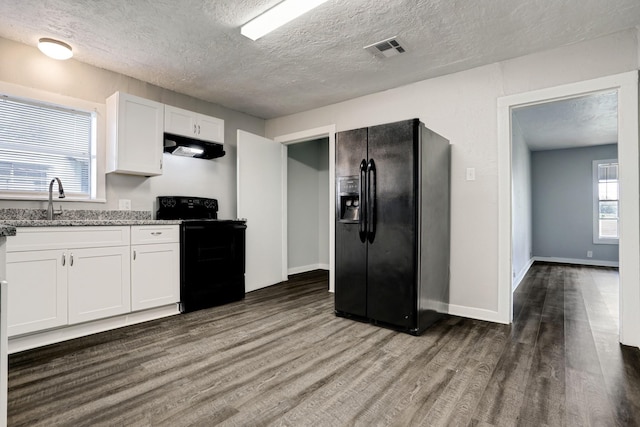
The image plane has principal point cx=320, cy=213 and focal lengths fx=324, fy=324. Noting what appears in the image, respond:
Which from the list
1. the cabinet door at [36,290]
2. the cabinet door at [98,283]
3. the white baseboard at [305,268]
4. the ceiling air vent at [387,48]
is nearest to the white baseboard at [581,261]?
the white baseboard at [305,268]

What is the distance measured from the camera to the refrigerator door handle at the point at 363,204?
2930 millimetres

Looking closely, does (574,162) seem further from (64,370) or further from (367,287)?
(64,370)

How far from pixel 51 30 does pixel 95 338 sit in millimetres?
2493

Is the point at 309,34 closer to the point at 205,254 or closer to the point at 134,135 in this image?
the point at 134,135

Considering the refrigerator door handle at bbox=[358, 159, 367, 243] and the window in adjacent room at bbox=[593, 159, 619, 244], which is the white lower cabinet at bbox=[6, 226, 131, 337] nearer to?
the refrigerator door handle at bbox=[358, 159, 367, 243]

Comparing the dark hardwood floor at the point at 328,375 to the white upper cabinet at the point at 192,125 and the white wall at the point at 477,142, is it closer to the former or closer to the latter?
the white wall at the point at 477,142

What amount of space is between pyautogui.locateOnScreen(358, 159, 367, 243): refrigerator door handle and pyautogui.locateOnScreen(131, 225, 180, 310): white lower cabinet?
1.84 metres

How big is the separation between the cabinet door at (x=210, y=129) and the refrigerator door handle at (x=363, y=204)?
200 cm

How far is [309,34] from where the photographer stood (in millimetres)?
2625


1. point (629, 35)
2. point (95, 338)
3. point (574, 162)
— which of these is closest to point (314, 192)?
point (95, 338)

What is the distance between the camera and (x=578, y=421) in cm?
156

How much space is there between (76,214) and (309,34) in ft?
8.73

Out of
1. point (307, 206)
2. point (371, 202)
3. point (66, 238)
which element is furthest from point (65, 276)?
point (307, 206)

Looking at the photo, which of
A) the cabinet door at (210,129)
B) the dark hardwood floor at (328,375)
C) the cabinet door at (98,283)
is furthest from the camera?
the cabinet door at (210,129)
